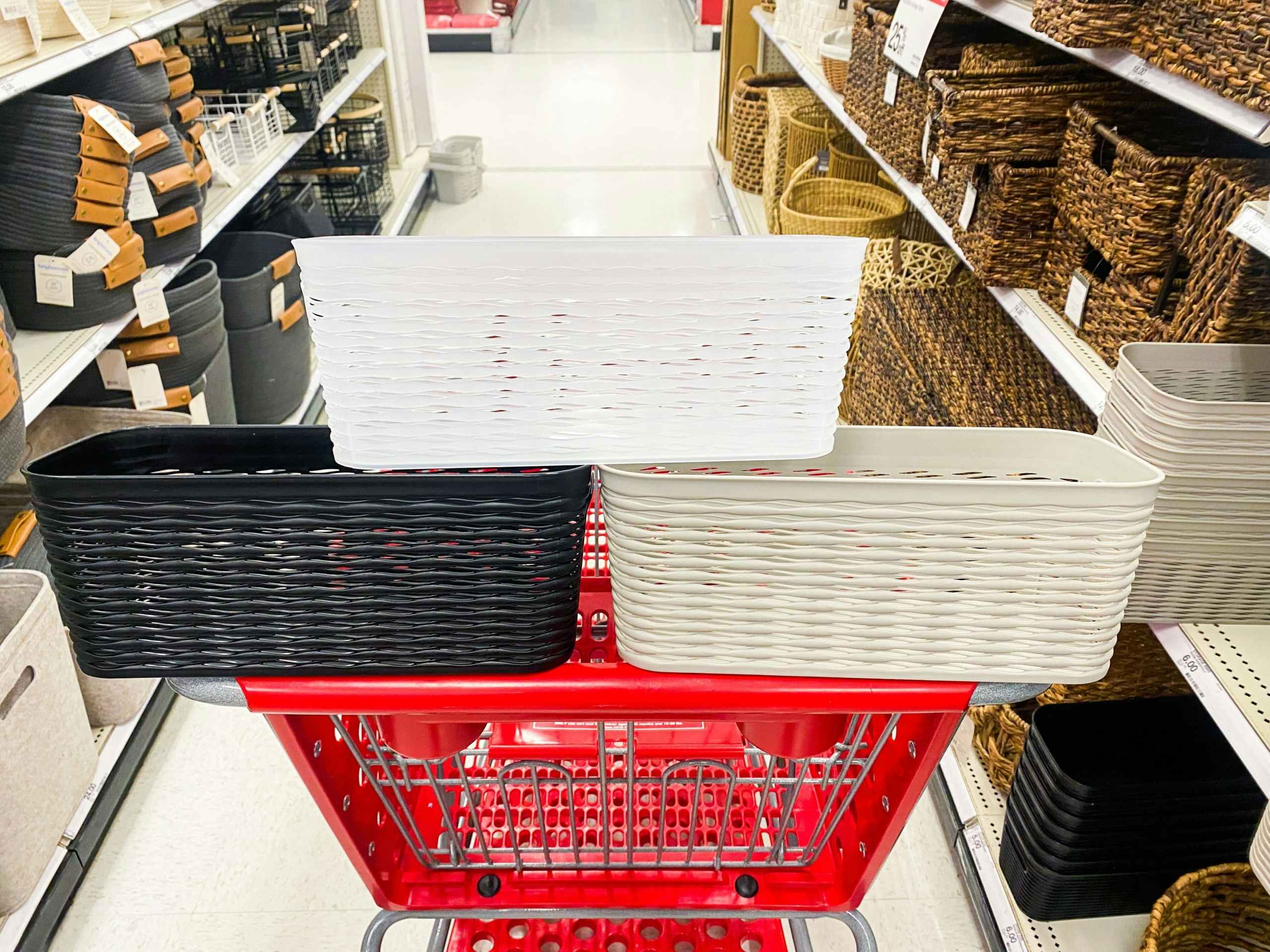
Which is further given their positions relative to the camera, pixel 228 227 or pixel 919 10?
pixel 228 227

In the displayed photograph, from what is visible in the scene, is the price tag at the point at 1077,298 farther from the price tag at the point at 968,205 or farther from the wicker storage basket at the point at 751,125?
the wicker storage basket at the point at 751,125

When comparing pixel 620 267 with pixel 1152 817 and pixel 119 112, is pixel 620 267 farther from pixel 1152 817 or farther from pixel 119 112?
pixel 119 112

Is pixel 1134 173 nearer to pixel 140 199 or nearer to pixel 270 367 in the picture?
pixel 140 199

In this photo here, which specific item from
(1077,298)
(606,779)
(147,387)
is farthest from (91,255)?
(1077,298)

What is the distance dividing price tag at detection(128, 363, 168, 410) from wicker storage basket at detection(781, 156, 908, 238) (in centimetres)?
178

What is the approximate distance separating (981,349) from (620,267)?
162 cm

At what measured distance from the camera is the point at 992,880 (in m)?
1.54

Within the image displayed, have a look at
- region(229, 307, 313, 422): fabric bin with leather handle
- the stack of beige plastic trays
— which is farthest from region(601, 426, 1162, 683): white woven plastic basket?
region(229, 307, 313, 422): fabric bin with leather handle

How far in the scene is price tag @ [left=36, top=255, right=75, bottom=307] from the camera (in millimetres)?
1782

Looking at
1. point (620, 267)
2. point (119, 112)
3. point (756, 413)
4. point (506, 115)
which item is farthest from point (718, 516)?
point (506, 115)

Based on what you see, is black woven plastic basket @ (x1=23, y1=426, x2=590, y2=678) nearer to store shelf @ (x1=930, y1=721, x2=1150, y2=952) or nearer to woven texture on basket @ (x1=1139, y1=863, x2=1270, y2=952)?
woven texture on basket @ (x1=1139, y1=863, x2=1270, y2=952)

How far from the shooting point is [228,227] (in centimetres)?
319

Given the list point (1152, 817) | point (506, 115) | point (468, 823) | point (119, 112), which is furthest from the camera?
point (506, 115)

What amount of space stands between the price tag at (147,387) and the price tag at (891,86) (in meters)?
1.86
